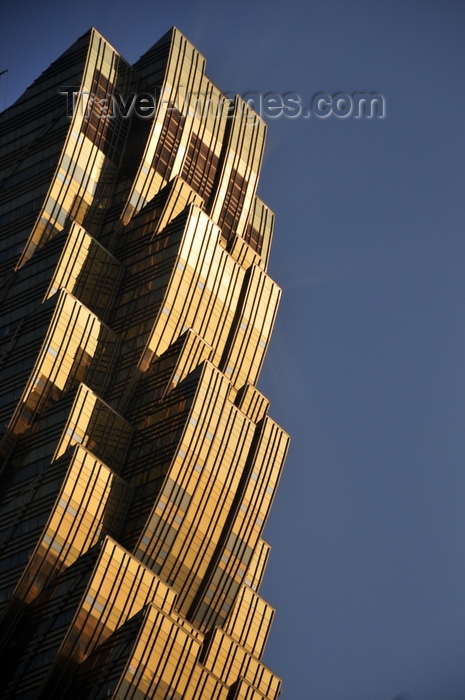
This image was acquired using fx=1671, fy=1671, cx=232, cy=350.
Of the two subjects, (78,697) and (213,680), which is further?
(213,680)

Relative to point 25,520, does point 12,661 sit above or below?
below

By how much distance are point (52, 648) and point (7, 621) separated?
7393 mm

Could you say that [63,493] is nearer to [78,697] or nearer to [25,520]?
[25,520]

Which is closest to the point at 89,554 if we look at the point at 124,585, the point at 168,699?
the point at 124,585

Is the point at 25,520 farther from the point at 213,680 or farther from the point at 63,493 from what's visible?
the point at 213,680

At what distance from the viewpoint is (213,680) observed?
199250mm

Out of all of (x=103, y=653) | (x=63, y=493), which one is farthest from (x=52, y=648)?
(x=63, y=493)

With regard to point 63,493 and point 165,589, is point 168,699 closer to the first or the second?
point 165,589

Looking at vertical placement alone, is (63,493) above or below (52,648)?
above

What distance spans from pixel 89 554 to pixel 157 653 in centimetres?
1401

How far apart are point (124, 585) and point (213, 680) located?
1631 cm

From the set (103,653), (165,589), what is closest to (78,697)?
(103,653)

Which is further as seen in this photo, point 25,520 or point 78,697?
point 25,520

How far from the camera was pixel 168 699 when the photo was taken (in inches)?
7539
